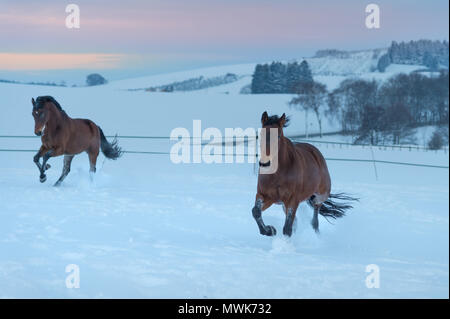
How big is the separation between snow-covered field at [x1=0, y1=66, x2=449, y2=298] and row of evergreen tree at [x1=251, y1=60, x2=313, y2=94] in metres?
3.96

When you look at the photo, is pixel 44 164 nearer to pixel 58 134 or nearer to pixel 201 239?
pixel 58 134

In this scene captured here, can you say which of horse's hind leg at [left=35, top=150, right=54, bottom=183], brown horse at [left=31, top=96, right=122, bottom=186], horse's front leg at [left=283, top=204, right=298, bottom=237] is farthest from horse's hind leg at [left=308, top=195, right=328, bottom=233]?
horse's hind leg at [left=35, top=150, right=54, bottom=183]

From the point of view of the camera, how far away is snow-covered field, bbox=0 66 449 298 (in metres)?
2.91

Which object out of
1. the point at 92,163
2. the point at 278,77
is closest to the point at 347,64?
the point at 278,77

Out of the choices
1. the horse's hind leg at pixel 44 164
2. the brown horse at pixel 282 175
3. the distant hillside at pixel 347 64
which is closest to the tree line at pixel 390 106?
the distant hillside at pixel 347 64

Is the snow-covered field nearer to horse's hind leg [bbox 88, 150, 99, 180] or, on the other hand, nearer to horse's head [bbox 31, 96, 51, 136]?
horse's hind leg [bbox 88, 150, 99, 180]

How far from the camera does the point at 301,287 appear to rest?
2891mm

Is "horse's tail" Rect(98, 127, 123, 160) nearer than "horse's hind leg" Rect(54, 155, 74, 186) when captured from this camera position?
No

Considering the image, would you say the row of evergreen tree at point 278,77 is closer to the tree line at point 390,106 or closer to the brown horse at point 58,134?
the tree line at point 390,106

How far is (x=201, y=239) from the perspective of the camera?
416cm

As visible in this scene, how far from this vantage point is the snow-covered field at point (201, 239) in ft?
9.56

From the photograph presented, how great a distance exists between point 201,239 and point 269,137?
1175mm

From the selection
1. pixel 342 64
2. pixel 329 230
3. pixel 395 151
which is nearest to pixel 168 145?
pixel 342 64

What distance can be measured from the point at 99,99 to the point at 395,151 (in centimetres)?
1345
